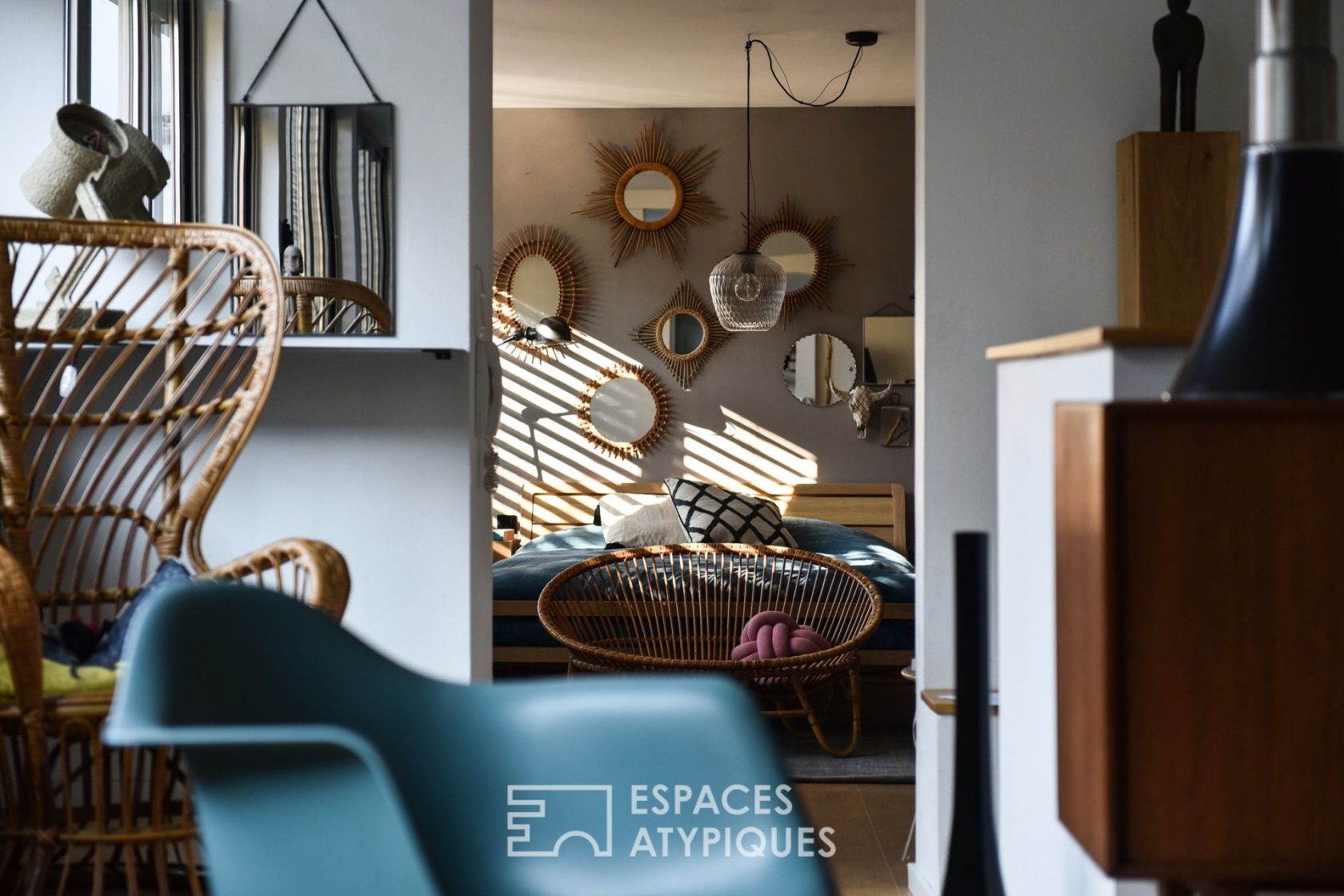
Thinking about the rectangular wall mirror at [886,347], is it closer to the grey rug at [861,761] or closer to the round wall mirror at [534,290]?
A: the round wall mirror at [534,290]

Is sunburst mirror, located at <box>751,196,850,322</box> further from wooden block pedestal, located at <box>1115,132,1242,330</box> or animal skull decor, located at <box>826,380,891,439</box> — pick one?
wooden block pedestal, located at <box>1115,132,1242,330</box>

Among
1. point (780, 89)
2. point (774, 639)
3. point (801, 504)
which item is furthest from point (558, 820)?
point (780, 89)

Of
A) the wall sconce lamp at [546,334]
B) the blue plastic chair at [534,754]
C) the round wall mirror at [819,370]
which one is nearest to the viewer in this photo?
the blue plastic chair at [534,754]

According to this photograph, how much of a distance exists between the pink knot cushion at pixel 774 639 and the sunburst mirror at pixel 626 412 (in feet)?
7.80

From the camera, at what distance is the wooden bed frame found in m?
6.22

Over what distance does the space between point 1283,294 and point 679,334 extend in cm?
522

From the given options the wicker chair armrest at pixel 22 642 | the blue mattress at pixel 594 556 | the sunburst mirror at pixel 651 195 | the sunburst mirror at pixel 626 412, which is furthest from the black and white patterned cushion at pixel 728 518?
the wicker chair armrest at pixel 22 642

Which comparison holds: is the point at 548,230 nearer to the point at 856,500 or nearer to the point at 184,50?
the point at 856,500

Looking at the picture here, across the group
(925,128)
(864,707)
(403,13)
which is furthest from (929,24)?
(864,707)

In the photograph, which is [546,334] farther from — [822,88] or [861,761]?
[861,761]

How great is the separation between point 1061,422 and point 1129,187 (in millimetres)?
1638

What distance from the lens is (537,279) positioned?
21.3 ft

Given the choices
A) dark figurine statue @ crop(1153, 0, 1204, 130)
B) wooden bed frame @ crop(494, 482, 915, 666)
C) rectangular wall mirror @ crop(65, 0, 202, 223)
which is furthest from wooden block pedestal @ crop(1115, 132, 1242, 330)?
wooden bed frame @ crop(494, 482, 915, 666)

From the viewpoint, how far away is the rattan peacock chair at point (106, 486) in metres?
1.70
